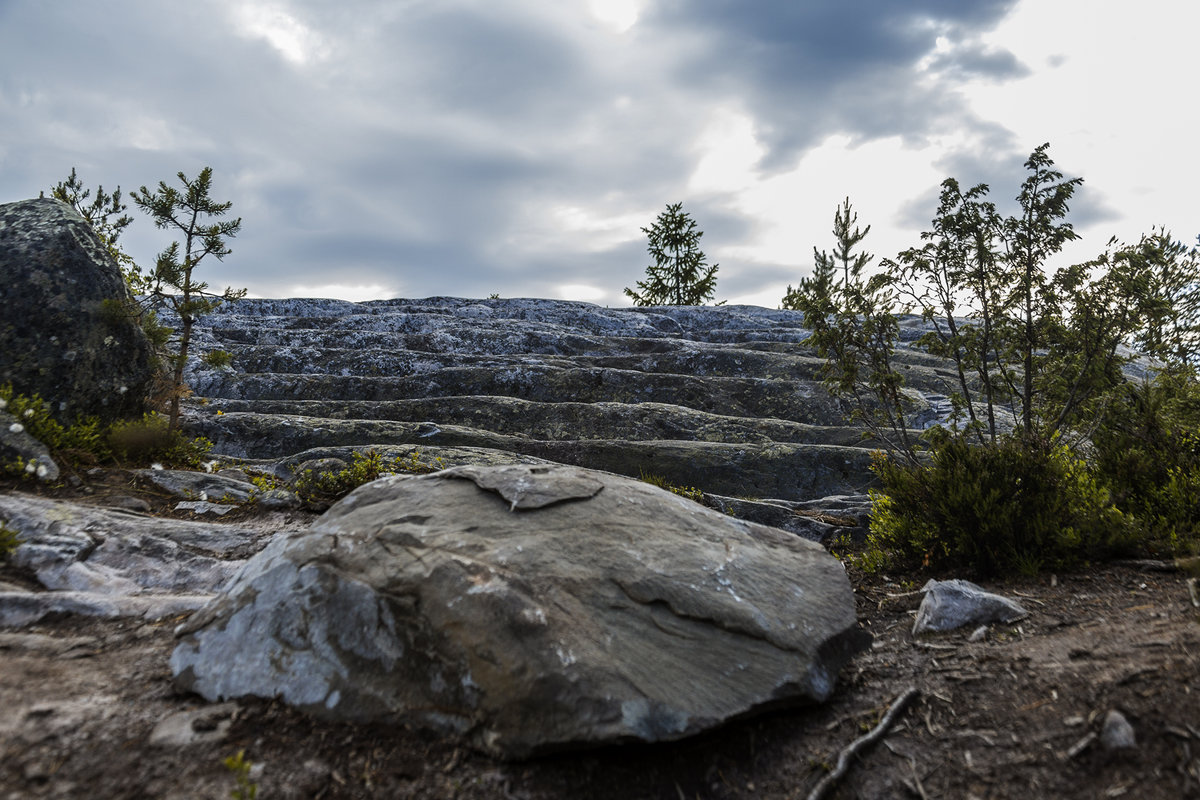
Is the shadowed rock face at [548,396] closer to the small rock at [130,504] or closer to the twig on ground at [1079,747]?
the small rock at [130,504]

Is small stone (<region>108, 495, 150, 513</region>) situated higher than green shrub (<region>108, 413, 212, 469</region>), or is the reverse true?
green shrub (<region>108, 413, 212, 469</region>)

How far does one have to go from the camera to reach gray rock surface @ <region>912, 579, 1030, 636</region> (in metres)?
4.84

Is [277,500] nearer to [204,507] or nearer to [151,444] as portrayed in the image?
[204,507]

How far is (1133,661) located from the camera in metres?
3.62

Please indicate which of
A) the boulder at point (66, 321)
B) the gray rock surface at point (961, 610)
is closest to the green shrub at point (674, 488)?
A: the gray rock surface at point (961, 610)

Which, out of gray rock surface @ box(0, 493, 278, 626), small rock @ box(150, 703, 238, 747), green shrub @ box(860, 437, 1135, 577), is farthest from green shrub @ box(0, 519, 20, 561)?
green shrub @ box(860, 437, 1135, 577)

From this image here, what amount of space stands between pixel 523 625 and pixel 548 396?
10.8 m

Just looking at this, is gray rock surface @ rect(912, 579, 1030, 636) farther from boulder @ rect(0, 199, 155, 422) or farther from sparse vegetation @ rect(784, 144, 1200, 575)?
boulder @ rect(0, 199, 155, 422)

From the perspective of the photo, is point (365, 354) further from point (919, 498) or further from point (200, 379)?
point (919, 498)

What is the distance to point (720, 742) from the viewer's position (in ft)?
11.9

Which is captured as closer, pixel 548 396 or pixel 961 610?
pixel 961 610

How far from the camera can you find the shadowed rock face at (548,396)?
10.6 m

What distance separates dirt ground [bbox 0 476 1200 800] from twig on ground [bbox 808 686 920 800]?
0.14 ft

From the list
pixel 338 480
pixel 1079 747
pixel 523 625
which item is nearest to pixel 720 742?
pixel 523 625
